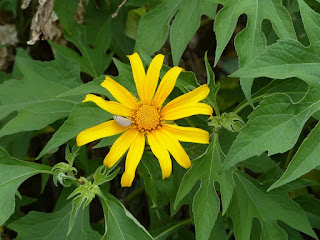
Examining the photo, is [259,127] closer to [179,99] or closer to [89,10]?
[179,99]

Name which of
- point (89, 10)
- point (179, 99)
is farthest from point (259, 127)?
point (89, 10)

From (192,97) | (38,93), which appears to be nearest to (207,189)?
(192,97)

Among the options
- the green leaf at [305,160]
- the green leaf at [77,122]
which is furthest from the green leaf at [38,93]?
the green leaf at [305,160]

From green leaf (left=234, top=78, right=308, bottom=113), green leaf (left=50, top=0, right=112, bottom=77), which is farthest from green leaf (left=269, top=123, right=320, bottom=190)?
green leaf (left=50, top=0, right=112, bottom=77)

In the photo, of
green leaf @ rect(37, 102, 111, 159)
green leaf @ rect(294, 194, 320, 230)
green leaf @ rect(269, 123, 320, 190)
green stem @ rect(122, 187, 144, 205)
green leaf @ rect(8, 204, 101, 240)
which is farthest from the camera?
green stem @ rect(122, 187, 144, 205)

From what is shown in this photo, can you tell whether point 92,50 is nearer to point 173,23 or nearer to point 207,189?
point 173,23

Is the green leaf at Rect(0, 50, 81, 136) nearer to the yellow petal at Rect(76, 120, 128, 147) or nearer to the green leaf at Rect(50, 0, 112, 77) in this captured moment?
the green leaf at Rect(50, 0, 112, 77)
